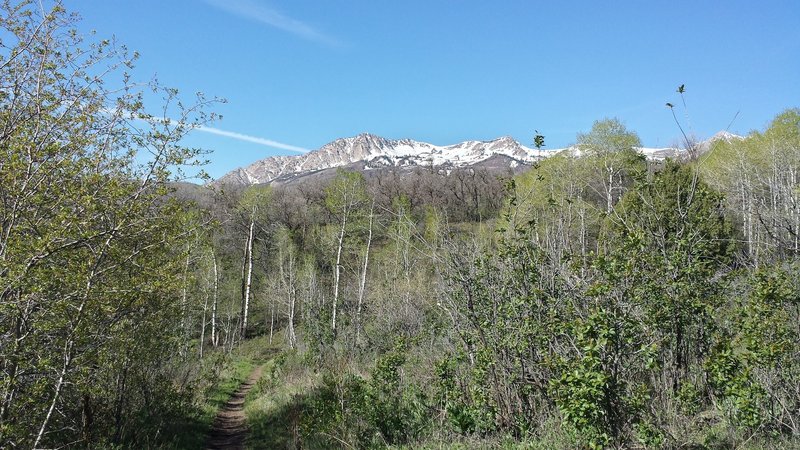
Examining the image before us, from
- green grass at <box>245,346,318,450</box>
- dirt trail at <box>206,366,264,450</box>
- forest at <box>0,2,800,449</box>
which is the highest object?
forest at <box>0,2,800,449</box>

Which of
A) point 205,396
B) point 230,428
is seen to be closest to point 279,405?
point 230,428

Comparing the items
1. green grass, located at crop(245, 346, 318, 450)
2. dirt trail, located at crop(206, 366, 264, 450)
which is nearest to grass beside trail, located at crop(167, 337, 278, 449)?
dirt trail, located at crop(206, 366, 264, 450)

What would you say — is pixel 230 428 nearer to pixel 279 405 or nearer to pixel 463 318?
pixel 279 405

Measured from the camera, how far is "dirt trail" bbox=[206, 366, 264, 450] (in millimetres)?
10641

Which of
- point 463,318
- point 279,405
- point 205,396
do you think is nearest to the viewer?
point 463,318

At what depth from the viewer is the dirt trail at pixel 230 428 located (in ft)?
34.9

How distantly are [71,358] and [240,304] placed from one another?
32.9m

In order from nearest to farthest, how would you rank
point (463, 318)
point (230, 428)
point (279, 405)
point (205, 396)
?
1. point (463, 318)
2. point (230, 428)
3. point (279, 405)
4. point (205, 396)

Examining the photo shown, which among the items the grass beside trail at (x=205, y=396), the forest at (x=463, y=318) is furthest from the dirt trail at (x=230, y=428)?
Result: the forest at (x=463, y=318)

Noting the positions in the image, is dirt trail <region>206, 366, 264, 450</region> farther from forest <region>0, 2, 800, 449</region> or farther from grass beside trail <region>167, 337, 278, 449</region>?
forest <region>0, 2, 800, 449</region>

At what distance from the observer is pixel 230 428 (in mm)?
12180

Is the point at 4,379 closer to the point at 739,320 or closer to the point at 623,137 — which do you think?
the point at 739,320

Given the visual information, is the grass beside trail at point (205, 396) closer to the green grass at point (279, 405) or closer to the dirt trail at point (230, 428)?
the dirt trail at point (230, 428)

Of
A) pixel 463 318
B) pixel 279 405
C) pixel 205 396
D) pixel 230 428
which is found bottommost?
pixel 230 428
